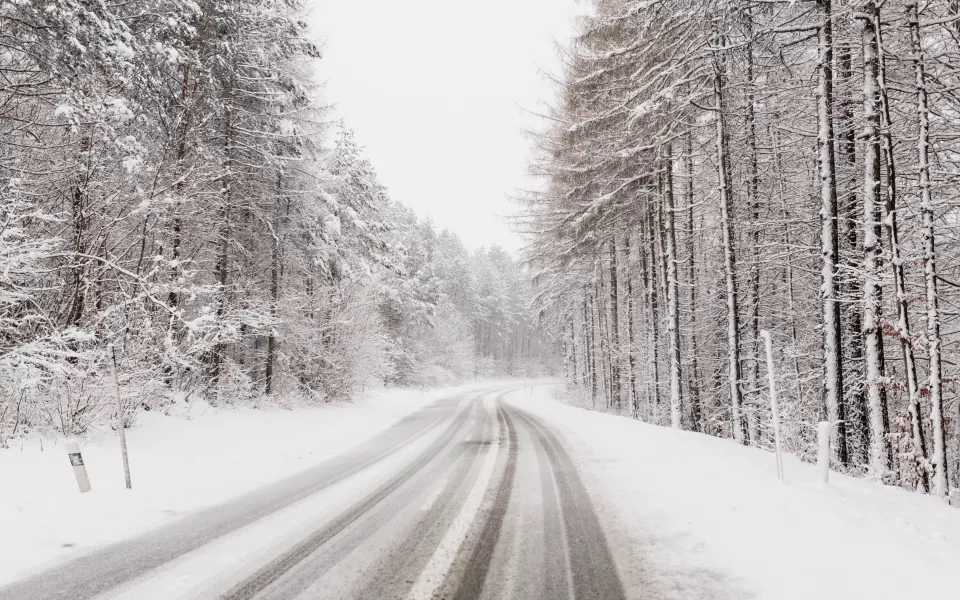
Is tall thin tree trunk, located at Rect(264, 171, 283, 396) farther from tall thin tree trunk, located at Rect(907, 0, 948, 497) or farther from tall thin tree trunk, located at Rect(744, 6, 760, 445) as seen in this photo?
tall thin tree trunk, located at Rect(907, 0, 948, 497)

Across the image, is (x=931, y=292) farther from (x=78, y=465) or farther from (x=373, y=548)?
(x=78, y=465)

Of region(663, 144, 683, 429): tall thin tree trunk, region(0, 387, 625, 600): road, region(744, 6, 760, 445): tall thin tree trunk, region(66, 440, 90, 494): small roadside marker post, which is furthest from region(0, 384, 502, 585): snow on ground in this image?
region(744, 6, 760, 445): tall thin tree trunk

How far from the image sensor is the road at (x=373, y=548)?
3.22m

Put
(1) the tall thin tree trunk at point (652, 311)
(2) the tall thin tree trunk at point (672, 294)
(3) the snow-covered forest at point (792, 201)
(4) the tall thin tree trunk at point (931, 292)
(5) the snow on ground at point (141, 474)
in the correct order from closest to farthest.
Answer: (5) the snow on ground at point (141, 474) < (4) the tall thin tree trunk at point (931, 292) < (3) the snow-covered forest at point (792, 201) < (2) the tall thin tree trunk at point (672, 294) < (1) the tall thin tree trunk at point (652, 311)

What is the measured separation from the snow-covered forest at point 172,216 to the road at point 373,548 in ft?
14.5

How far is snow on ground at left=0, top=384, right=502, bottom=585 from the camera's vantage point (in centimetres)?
445

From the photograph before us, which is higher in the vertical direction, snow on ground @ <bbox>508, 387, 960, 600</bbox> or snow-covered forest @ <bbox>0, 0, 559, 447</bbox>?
snow-covered forest @ <bbox>0, 0, 559, 447</bbox>

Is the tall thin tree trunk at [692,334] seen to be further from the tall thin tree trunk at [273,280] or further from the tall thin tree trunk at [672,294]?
the tall thin tree trunk at [273,280]

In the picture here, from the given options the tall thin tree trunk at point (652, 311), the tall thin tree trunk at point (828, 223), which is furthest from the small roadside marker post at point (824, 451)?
the tall thin tree trunk at point (652, 311)

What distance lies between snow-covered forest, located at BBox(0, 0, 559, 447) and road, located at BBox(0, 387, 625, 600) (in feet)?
14.5

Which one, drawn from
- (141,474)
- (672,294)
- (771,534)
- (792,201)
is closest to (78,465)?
(141,474)

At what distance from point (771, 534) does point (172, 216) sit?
11326mm

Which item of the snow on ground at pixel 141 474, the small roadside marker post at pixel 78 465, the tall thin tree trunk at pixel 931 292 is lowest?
the snow on ground at pixel 141 474

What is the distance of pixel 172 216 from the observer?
936 cm
